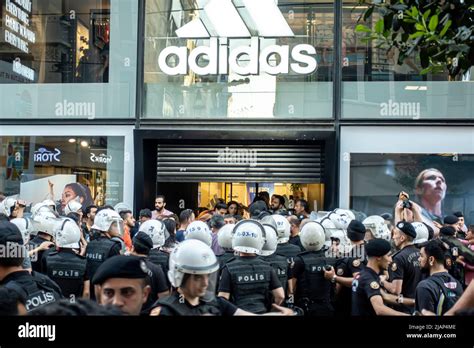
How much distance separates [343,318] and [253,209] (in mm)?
6423

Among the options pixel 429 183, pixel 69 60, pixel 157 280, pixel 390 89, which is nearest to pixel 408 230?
pixel 157 280

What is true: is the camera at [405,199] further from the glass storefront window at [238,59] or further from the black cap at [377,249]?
the black cap at [377,249]

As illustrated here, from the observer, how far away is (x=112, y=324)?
276 centimetres

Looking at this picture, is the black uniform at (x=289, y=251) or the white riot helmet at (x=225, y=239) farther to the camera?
the black uniform at (x=289, y=251)

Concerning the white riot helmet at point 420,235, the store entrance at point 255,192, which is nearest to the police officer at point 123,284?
the white riot helmet at point 420,235

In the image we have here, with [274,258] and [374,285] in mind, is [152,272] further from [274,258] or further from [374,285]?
[374,285]

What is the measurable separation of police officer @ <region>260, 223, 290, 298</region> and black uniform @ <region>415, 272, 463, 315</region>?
1.46m

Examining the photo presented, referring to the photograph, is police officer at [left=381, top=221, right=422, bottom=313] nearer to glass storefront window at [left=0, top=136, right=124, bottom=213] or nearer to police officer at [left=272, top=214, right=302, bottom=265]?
police officer at [left=272, top=214, right=302, bottom=265]

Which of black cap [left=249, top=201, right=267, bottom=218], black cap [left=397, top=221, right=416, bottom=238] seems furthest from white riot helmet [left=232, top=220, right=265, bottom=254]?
black cap [left=249, top=201, right=267, bottom=218]

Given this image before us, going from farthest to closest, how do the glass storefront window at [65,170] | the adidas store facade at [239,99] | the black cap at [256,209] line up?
the glass storefront window at [65,170] → the adidas store facade at [239,99] → the black cap at [256,209]

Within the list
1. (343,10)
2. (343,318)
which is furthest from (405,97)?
(343,318)

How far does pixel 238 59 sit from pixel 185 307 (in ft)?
29.8

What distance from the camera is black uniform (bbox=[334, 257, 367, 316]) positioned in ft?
19.7

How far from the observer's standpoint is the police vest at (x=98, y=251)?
5967 mm
